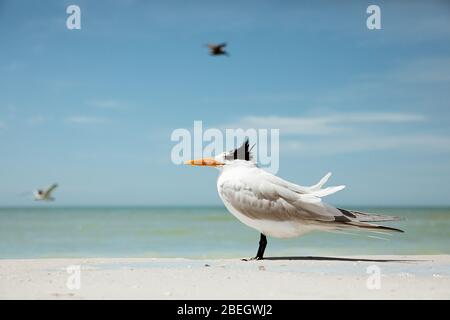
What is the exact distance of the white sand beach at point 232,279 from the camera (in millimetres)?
3996

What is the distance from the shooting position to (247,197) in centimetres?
557

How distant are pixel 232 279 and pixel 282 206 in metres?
1.19

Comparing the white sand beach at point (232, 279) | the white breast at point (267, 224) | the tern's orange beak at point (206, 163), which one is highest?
the tern's orange beak at point (206, 163)

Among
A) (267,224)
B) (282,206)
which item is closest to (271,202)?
(282,206)

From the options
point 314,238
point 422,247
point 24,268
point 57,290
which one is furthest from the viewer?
point 314,238

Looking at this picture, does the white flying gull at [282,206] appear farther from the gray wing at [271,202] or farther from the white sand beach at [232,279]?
the white sand beach at [232,279]

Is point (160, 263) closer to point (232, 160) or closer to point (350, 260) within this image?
point (232, 160)

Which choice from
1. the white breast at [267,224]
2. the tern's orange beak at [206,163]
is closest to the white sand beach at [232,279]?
the white breast at [267,224]

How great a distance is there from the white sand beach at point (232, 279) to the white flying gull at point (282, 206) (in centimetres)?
35

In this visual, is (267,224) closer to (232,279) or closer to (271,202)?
(271,202)

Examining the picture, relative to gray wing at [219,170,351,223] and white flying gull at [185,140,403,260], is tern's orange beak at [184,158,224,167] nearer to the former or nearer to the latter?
white flying gull at [185,140,403,260]

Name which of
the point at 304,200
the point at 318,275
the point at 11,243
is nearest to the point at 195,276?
the point at 318,275

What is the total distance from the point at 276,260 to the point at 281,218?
0.46 metres

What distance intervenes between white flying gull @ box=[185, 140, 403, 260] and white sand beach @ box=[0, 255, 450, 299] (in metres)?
0.35
